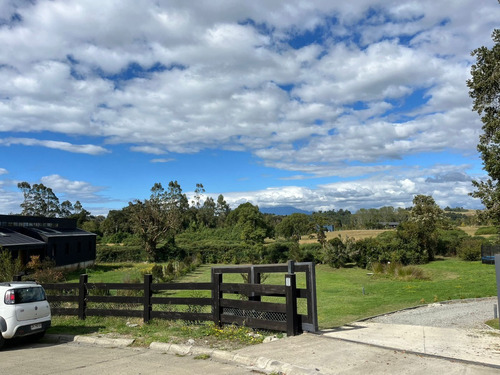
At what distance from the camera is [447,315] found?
1048 centimetres

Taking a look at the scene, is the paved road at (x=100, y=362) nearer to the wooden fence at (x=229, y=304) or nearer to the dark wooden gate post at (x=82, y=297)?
the wooden fence at (x=229, y=304)

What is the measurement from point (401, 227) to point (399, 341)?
2743 cm

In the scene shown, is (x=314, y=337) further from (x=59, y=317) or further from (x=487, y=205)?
(x=487, y=205)

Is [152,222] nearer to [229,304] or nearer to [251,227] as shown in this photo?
[251,227]

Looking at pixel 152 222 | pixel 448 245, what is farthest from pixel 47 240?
pixel 448 245

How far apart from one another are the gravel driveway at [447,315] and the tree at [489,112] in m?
6.46

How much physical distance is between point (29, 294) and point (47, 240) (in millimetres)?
28230

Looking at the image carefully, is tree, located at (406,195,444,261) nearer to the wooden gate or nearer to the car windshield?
the wooden gate

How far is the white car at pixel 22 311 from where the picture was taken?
866 centimetres

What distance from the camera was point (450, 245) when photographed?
3391 centimetres

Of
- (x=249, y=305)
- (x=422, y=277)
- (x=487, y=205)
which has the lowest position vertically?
(x=422, y=277)

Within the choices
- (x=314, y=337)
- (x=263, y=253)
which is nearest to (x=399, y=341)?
(x=314, y=337)

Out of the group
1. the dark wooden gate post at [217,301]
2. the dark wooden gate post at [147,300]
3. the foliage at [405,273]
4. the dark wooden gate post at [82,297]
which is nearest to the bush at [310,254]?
the foliage at [405,273]

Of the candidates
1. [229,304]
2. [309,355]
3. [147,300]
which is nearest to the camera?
[309,355]
